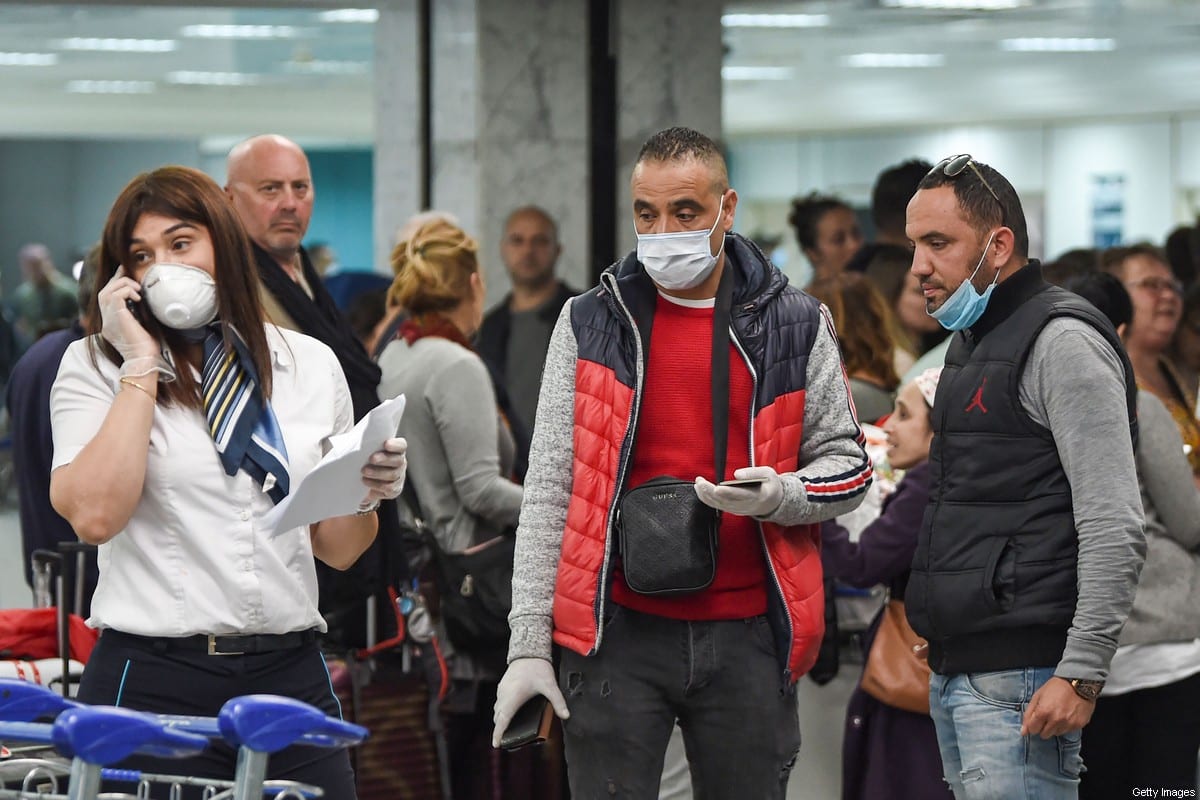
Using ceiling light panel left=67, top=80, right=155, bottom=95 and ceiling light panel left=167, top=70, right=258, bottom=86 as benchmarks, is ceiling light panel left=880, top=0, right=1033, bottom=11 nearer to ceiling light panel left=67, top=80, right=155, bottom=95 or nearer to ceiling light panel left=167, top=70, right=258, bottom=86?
ceiling light panel left=167, top=70, right=258, bottom=86

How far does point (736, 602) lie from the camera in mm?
2783

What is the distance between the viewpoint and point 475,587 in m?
4.33

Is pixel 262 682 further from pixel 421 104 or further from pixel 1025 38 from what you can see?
pixel 1025 38

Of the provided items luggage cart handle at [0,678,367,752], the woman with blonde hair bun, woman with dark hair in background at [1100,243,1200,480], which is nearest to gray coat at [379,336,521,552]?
the woman with blonde hair bun

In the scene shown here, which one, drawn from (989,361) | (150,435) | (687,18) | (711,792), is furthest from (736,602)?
(687,18)

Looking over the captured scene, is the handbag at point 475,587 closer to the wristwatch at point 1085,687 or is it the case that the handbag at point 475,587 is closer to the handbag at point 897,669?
the handbag at point 897,669

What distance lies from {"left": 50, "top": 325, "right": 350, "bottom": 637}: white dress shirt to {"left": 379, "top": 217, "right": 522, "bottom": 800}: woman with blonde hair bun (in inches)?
69.6

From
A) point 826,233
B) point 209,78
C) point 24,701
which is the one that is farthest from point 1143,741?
point 209,78

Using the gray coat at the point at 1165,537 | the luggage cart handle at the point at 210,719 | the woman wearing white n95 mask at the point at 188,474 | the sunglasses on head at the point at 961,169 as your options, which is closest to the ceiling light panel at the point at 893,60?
the gray coat at the point at 1165,537

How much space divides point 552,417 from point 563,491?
0.14 metres

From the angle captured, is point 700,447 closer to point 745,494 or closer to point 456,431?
point 745,494

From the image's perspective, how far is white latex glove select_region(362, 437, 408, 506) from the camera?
240 cm

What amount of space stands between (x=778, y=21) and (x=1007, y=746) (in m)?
7.36

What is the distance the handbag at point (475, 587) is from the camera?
170 inches
